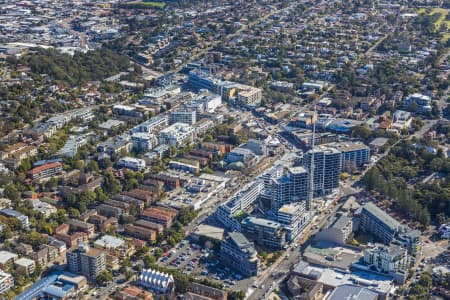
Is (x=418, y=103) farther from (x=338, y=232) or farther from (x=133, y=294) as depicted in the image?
(x=133, y=294)

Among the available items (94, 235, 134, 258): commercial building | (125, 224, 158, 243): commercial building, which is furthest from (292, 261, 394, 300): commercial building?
(94, 235, 134, 258): commercial building

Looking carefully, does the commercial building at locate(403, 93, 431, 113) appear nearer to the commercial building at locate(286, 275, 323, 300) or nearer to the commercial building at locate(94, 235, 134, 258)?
the commercial building at locate(286, 275, 323, 300)

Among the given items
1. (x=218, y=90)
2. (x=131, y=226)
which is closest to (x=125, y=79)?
(x=218, y=90)

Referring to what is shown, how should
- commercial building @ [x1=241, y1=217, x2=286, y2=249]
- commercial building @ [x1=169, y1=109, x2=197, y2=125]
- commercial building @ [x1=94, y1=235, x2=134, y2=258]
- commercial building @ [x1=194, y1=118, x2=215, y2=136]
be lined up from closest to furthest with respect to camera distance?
commercial building @ [x1=94, y1=235, x2=134, y2=258] → commercial building @ [x1=241, y1=217, x2=286, y2=249] → commercial building @ [x1=194, y1=118, x2=215, y2=136] → commercial building @ [x1=169, y1=109, x2=197, y2=125]

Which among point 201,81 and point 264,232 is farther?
point 201,81

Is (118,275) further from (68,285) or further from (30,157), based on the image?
(30,157)

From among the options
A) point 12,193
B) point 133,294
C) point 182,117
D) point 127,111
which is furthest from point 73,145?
point 133,294

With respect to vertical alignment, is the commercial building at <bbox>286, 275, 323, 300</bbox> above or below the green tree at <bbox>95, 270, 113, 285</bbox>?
above
